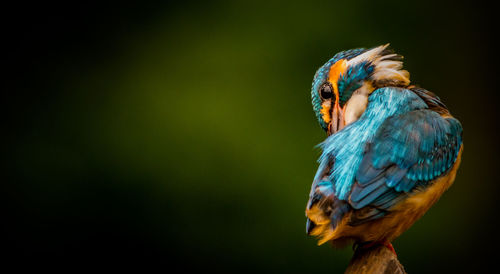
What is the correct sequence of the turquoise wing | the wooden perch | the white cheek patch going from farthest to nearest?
the white cheek patch
the turquoise wing
the wooden perch

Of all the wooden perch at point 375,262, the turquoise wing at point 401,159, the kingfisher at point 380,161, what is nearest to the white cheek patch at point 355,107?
the kingfisher at point 380,161

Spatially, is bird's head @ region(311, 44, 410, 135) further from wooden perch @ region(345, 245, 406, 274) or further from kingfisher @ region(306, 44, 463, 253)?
wooden perch @ region(345, 245, 406, 274)

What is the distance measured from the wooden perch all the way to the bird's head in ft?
1.32

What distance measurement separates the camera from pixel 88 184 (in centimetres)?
306

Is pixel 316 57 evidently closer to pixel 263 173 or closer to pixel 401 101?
pixel 263 173

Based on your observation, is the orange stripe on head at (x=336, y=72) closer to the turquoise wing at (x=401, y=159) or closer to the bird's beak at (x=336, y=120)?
the bird's beak at (x=336, y=120)

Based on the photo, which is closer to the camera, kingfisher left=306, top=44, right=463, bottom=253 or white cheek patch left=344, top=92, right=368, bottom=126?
kingfisher left=306, top=44, right=463, bottom=253

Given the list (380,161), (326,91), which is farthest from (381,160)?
(326,91)

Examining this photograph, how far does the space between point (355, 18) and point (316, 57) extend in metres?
0.32

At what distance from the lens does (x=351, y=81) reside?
1.69m

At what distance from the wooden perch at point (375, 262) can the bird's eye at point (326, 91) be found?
20.3 inches

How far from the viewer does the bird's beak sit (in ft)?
5.47

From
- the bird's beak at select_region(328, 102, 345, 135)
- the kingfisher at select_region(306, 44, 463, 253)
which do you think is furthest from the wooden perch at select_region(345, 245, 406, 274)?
the bird's beak at select_region(328, 102, 345, 135)

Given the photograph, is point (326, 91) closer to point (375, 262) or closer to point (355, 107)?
point (355, 107)
